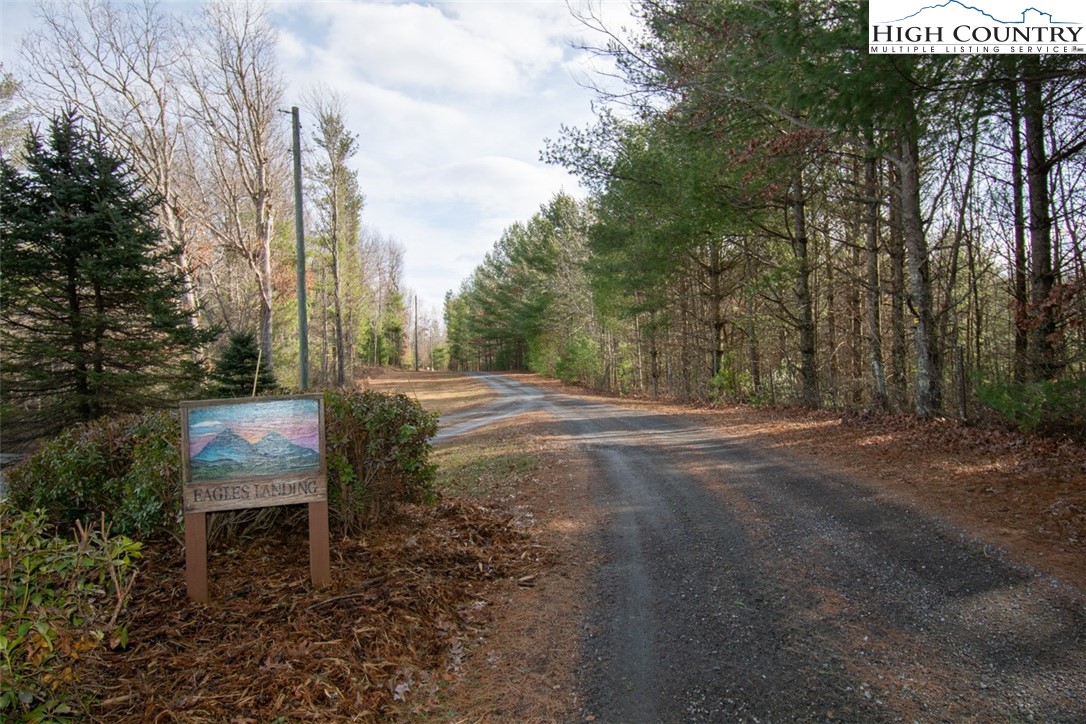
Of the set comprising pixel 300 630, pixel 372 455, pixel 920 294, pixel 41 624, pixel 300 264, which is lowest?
pixel 300 630

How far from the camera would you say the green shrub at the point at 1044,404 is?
732 cm

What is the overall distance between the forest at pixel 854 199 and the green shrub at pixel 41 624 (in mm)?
6687

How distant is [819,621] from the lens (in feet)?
12.2

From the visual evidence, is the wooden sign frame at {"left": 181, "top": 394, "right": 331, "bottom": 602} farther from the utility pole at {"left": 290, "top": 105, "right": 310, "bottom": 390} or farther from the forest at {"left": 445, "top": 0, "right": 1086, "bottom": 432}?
the utility pole at {"left": 290, "top": 105, "right": 310, "bottom": 390}

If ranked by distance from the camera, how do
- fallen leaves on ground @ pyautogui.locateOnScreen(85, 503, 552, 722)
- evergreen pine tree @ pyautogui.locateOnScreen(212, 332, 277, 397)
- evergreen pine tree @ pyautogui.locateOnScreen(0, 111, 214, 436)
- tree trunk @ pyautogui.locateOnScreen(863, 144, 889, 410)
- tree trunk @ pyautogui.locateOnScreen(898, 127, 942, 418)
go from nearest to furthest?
fallen leaves on ground @ pyautogui.locateOnScreen(85, 503, 552, 722) < evergreen pine tree @ pyautogui.locateOnScreen(0, 111, 214, 436) < tree trunk @ pyautogui.locateOnScreen(898, 127, 942, 418) < tree trunk @ pyautogui.locateOnScreen(863, 144, 889, 410) < evergreen pine tree @ pyautogui.locateOnScreen(212, 332, 277, 397)

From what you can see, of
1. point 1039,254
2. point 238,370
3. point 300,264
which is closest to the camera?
point 1039,254

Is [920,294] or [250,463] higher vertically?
[920,294]

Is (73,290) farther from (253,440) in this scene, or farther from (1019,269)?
(1019,269)

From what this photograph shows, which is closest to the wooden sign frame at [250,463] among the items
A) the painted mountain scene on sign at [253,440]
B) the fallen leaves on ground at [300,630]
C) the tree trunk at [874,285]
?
the painted mountain scene on sign at [253,440]

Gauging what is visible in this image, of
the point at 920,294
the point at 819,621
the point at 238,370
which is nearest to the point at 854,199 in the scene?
the point at 920,294

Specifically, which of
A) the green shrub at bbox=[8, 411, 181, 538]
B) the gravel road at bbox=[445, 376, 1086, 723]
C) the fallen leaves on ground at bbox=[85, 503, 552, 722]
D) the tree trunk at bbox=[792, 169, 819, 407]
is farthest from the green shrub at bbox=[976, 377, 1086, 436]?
the green shrub at bbox=[8, 411, 181, 538]

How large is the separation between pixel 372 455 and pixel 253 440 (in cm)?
129

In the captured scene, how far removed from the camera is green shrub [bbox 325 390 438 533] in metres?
5.05

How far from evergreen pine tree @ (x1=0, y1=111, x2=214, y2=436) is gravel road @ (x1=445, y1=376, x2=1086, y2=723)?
9.55m
